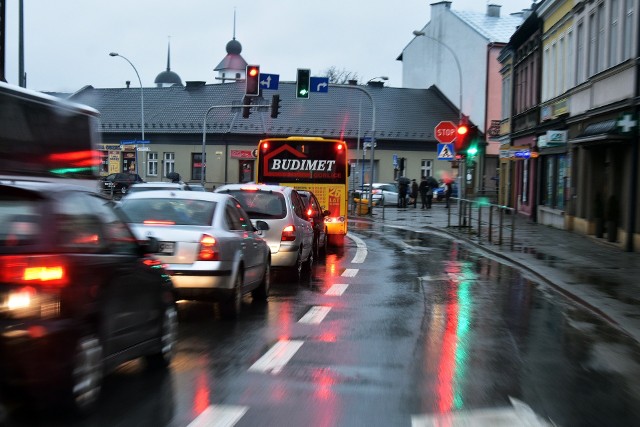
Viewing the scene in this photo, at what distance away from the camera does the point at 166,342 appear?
6.63 metres

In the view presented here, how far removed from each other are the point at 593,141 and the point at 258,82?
12144 mm

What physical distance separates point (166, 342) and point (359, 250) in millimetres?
13654

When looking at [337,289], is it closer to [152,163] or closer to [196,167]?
[196,167]

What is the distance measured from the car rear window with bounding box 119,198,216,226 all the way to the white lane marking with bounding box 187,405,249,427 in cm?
405

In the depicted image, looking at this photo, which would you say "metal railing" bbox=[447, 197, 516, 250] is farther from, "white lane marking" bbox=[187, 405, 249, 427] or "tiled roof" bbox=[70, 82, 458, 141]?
"tiled roof" bbox=[70, 82, 458, 141]

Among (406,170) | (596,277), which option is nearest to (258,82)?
(596,277)

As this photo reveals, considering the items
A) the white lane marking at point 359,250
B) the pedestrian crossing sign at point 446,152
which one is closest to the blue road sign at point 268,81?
the pedestrian crossing sign at point 446,152

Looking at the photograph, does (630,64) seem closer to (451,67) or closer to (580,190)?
(580,190)

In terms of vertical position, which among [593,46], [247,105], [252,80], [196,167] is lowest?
[196,167]

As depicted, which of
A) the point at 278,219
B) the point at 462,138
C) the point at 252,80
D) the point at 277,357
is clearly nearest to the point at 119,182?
the point at 252,80

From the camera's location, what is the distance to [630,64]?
19.0 metres

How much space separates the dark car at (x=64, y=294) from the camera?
4652 mm

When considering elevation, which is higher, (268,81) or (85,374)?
(268,81)

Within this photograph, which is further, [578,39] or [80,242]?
[578,39]
